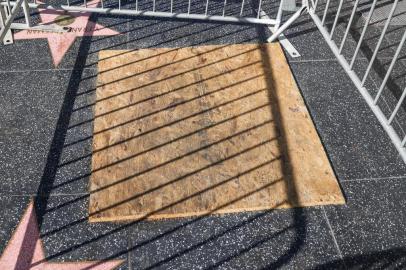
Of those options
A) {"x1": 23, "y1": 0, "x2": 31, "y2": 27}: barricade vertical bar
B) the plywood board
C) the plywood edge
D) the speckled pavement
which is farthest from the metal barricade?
{"x1": 23, "y1": 0, "x2": 31, "y2": 27}: barricade vertical bar

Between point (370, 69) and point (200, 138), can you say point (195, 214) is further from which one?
point (370, 69)

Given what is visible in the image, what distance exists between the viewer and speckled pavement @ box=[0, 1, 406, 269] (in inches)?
118

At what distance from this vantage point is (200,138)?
3719 millimetres

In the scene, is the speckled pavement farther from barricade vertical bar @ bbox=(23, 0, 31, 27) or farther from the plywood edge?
barricade vertical bar @ bbox=(23, 0, 31, 27)

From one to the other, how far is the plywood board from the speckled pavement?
0.36 ft

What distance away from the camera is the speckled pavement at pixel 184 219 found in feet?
9.82

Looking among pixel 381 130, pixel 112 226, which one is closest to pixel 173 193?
pixel 112 226

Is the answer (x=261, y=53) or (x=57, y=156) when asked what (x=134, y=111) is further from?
(x=261, y=53)

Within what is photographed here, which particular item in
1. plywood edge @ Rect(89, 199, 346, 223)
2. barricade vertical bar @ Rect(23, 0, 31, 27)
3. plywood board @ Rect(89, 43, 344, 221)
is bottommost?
plywood edge @ Rect(89, 199, 346, 223)

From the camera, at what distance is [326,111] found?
410 centimetres

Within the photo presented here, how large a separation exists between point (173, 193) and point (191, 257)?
21.4 inches

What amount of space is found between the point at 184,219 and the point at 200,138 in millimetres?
819

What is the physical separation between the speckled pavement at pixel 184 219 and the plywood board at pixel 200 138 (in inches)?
4.3

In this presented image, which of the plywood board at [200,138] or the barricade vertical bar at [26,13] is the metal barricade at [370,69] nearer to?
Answer: the plywood board at [200,138]
